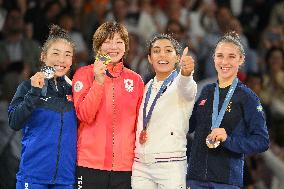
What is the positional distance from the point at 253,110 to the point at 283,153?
3.94m

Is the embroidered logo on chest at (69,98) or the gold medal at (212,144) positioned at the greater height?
the embroidered logo on chest at (69,98)

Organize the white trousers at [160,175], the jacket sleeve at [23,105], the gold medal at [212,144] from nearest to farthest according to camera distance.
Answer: the gold medal at [212,144] → the jacket sleeve at [23,105] → the white trousers at [160,175]

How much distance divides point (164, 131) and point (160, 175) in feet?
1.12

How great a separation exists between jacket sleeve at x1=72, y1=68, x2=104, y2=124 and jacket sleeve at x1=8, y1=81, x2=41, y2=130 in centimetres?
35

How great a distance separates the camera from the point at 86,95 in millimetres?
6281

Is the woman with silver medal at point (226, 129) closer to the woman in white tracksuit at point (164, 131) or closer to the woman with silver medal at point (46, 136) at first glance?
the woman in white tracksuit at point (164, 131)

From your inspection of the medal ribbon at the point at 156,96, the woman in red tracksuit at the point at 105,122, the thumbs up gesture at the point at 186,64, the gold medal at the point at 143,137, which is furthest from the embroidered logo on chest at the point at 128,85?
the thumbs up gesture at the point at 186,64

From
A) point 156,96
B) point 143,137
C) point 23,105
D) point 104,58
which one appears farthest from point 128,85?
point 23,105

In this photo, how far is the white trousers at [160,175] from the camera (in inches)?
245

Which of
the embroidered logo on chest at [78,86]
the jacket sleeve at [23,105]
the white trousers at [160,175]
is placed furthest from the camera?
the embroidered logo on chest at [78,86]

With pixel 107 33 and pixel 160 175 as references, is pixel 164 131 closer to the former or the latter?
pixel 160 175

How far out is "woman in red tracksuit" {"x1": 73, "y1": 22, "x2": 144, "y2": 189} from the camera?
6281mm

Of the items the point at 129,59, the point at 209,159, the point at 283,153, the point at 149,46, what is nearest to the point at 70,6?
the point at 129,59

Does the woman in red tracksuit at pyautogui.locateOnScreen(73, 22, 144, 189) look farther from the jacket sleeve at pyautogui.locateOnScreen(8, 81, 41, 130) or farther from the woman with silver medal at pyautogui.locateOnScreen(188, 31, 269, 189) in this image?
the woman with silver medal at pyautogui.locateOnScreen(188, 31, 269, 189)
